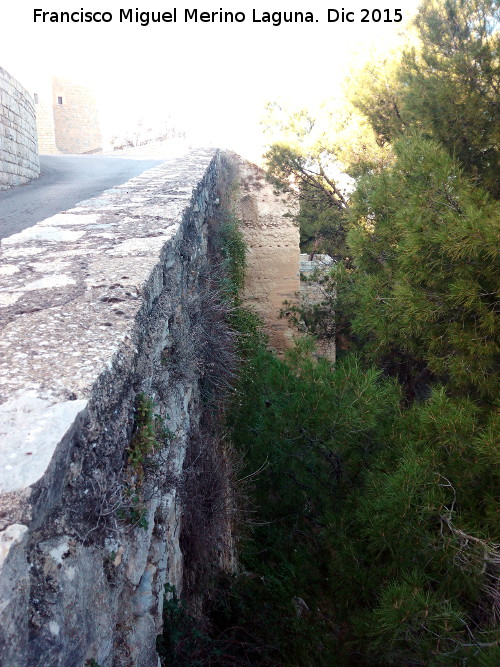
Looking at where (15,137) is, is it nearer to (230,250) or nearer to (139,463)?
(230,250)

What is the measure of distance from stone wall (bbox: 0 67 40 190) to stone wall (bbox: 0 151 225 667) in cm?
469

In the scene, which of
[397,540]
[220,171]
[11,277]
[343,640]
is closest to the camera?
[11,277]

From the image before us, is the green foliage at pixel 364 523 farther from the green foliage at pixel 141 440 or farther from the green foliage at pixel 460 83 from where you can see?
→ the green foliage at pixel 460 83

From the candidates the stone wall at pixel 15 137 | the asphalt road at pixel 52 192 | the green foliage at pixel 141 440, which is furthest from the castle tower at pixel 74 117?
the green foliage at pixel 141 440

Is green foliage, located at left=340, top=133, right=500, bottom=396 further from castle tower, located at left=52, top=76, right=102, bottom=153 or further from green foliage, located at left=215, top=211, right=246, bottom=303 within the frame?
castle tower, located at left=52, top=76, right=102, bottom=153

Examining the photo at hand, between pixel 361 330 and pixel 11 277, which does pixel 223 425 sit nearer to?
pixel 361 330

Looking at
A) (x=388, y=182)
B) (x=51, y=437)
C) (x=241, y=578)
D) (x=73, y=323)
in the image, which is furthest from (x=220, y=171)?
(x=51, y=437)

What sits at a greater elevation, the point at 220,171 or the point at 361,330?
the point at 220,171

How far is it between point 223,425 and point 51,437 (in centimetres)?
301

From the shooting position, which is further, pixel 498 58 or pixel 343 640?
pixel 498 58

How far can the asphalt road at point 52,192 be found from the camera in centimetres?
401

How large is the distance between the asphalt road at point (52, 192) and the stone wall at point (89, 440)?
1.66 meters

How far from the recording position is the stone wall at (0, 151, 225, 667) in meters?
0.82

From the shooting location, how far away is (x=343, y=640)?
318 centimetres
